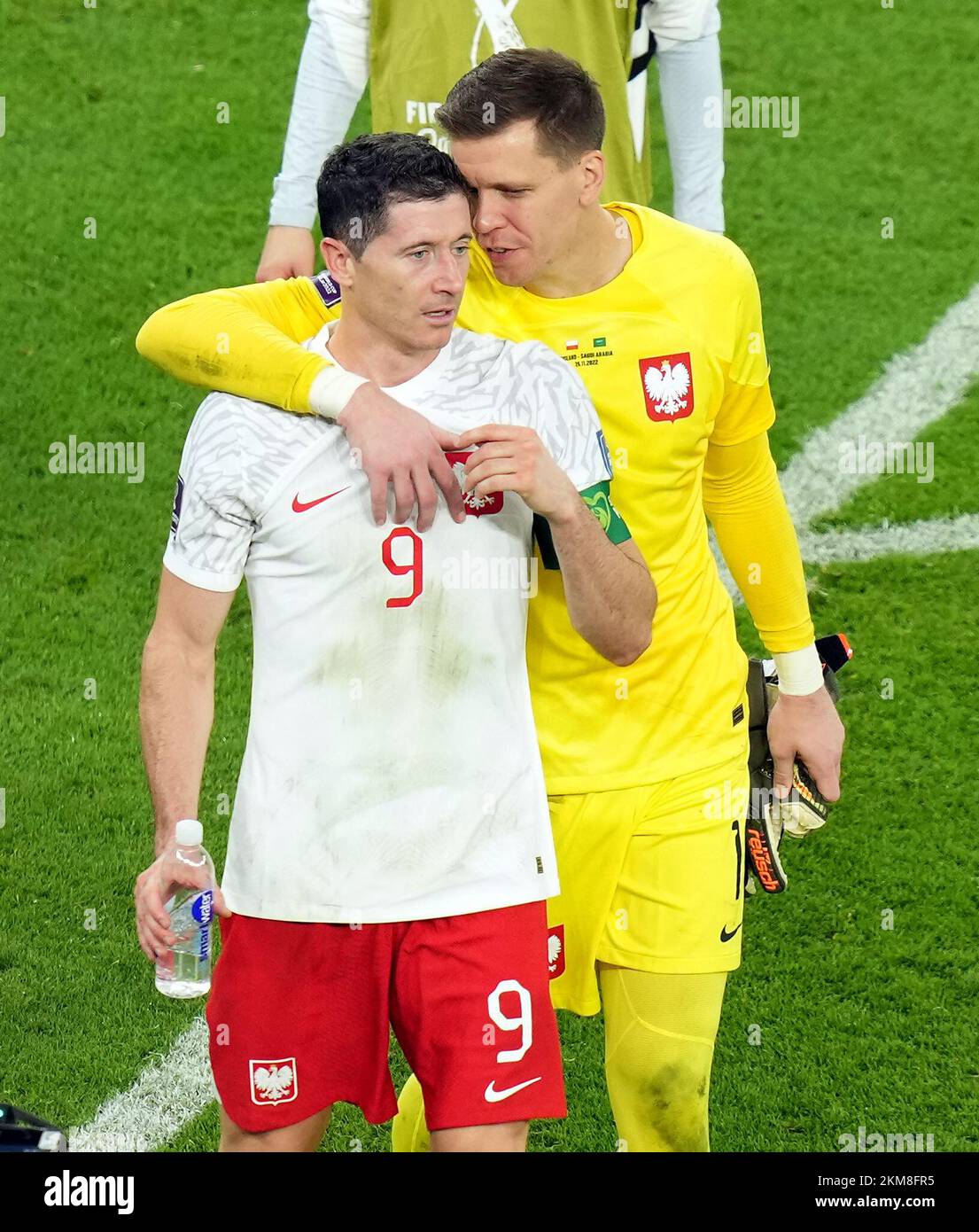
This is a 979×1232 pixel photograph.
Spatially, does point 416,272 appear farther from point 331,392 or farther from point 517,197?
point 517,197

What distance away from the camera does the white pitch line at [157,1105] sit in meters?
4.63

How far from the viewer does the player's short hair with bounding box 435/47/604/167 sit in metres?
3.63

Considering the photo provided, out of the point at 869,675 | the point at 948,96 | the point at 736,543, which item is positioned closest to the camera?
the point at 736,543

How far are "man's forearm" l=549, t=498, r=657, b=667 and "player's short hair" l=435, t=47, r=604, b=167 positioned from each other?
77 centimetres

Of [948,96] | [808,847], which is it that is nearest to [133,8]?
[948,96]

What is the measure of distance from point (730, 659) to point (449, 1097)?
42.0 inches

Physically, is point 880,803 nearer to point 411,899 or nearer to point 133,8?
point 411,899

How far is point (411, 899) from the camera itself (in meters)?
3.31

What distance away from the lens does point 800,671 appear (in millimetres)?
4102

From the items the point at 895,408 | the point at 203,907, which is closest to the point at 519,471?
the point at 203,907

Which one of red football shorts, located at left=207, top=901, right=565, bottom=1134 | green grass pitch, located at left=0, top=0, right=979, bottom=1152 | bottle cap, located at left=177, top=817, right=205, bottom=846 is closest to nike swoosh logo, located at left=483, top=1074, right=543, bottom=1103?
red football shorts, located at left=207, top=901, right=565, bottom=1134

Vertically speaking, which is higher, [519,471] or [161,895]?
[519,471]

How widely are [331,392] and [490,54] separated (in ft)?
5.42

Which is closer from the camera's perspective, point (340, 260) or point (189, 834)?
point (189, 834)
